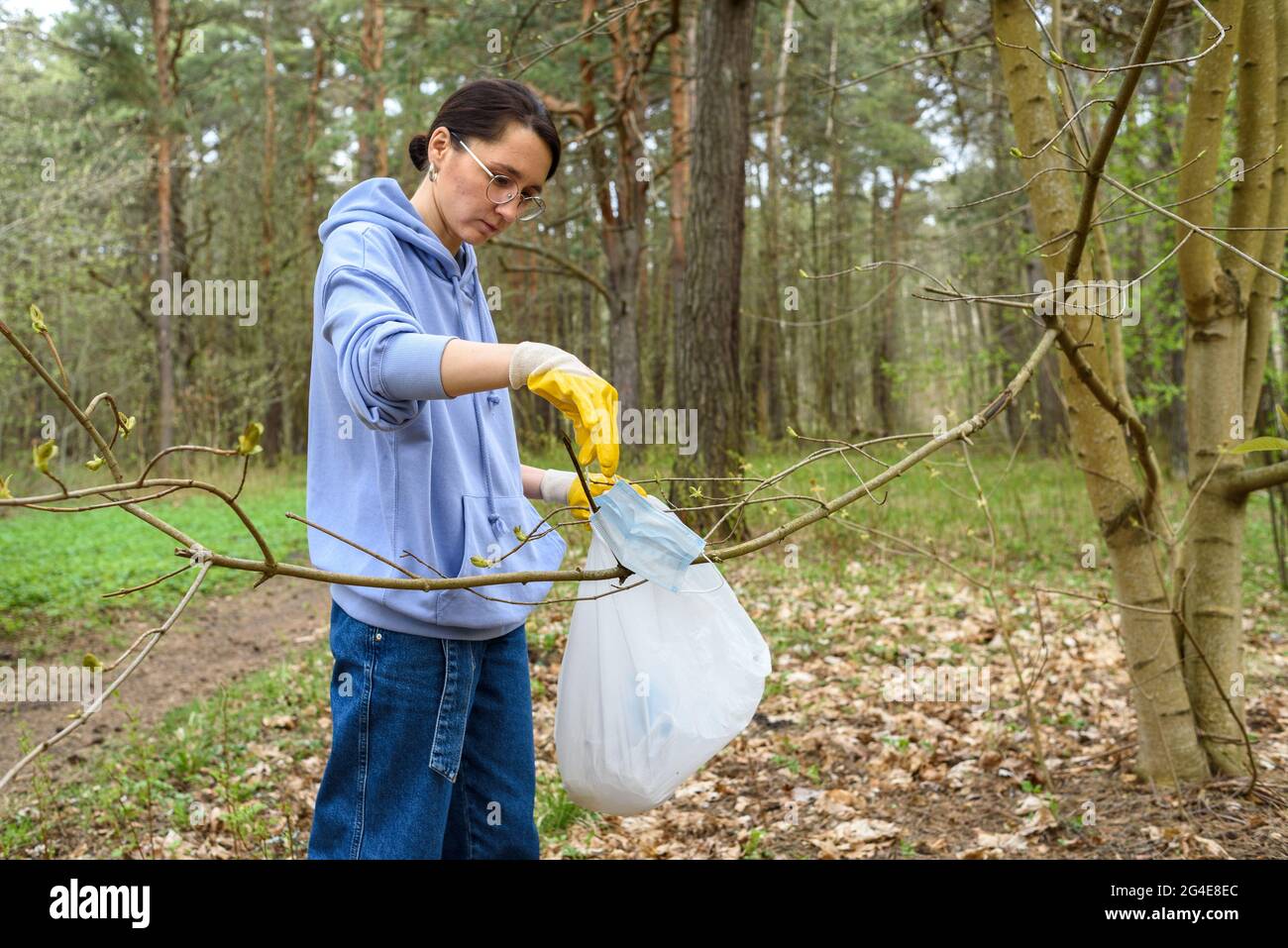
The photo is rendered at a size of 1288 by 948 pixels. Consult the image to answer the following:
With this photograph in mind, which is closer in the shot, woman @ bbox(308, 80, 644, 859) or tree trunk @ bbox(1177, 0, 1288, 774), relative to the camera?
woman @ bbox(308, 80, 644, 859)

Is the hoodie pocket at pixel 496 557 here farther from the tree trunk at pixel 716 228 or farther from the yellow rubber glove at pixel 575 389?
the tree trunk at pixel 716 228

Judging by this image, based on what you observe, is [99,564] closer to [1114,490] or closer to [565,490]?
[565,490]

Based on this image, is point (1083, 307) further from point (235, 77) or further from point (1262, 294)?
point (235, 77)

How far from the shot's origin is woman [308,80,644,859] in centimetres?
152

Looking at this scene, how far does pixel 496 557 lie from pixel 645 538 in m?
0.29

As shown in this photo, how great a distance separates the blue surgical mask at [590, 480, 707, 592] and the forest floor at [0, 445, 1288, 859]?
1221 mm

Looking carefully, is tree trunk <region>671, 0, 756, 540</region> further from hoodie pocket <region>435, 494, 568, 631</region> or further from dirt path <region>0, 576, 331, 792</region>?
hoodie pocket <region>435, 494, 568, 631</region>

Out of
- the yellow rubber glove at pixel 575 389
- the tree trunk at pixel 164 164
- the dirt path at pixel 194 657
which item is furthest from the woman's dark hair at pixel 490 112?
the tree trunk at pixel 164 164

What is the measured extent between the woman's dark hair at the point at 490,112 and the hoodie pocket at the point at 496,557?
0.67 meters

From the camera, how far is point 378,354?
1.48 metres

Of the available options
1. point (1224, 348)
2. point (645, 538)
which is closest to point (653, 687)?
point (645, 538)

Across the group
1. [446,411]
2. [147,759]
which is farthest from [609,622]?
[147,759]

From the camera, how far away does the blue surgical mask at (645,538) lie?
1759mm

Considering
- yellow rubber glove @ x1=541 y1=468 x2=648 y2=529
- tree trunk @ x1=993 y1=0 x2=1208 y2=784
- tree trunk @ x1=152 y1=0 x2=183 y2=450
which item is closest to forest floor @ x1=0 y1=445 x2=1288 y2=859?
tree trunk @ x1=993 y1=0 x2=1208 y2=784
